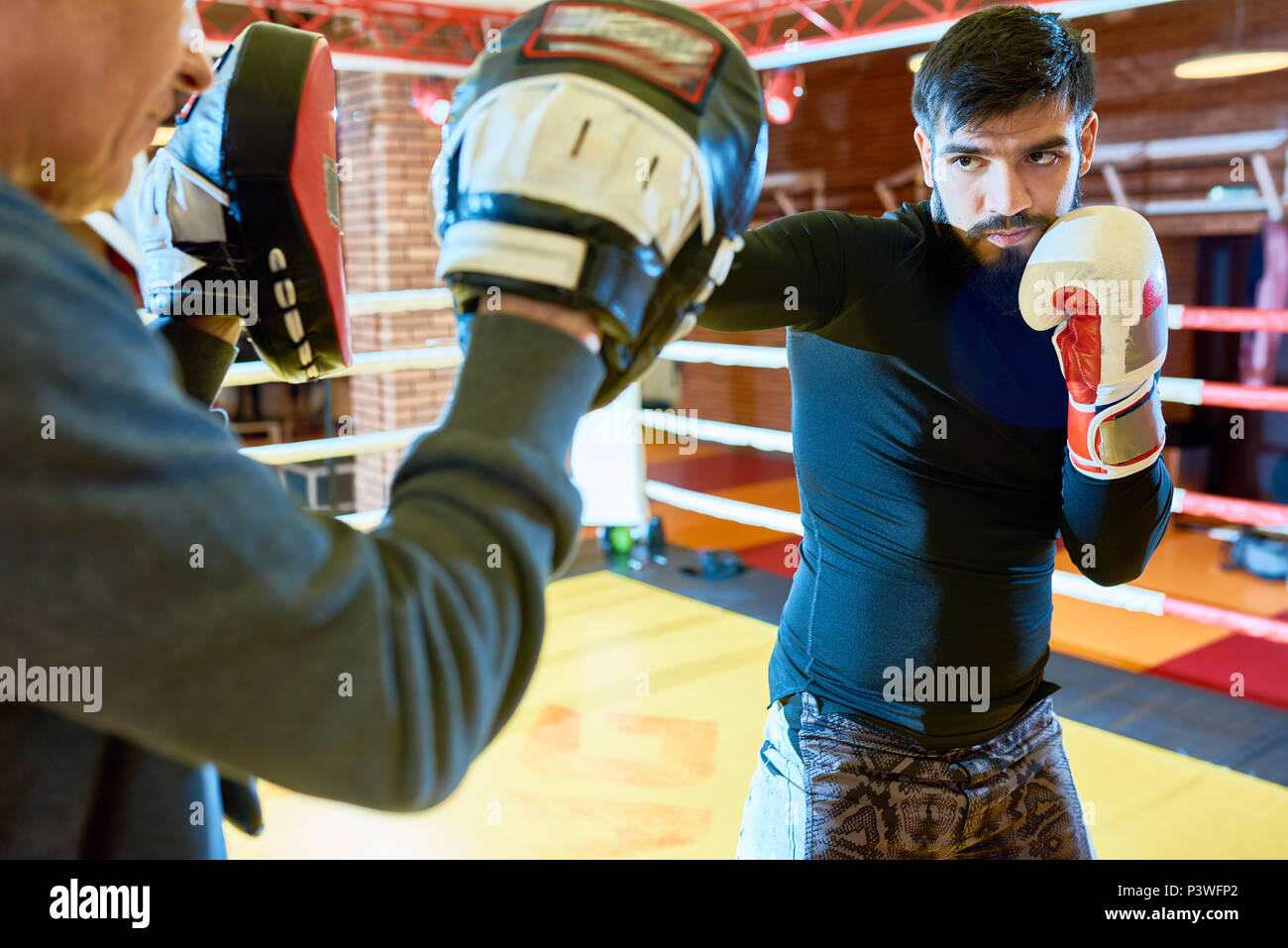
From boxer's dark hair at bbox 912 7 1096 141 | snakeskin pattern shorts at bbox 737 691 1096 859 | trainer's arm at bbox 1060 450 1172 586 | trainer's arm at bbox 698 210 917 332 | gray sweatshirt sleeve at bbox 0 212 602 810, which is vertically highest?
boxer's dark hair at bbox 912 7 1096 141

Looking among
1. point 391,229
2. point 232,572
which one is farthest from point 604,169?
point 391,229

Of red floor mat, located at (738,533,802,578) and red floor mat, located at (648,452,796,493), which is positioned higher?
red floor mat, located at (648,452,796,493)

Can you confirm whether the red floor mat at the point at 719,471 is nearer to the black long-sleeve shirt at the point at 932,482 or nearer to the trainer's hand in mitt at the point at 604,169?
the black long-sleeve shirt at the point at 932,482

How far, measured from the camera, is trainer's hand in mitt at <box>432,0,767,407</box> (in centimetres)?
50

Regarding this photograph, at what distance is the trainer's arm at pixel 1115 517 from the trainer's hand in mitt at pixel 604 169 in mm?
887

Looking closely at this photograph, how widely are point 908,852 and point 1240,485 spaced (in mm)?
6453

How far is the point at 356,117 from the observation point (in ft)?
20.5

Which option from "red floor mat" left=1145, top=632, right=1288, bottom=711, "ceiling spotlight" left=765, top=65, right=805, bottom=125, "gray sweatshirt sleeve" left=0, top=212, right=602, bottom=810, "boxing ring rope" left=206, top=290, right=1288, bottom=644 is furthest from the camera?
"ceiling spotlight" left=765, top=65, right=805, bottom=125

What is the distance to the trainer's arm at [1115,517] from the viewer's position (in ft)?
4.18

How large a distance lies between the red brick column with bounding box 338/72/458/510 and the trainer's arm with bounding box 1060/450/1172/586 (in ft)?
16.5

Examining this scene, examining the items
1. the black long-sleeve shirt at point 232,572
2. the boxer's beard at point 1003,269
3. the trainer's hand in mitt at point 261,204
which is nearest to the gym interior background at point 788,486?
the boxer's beard at point 1003,269

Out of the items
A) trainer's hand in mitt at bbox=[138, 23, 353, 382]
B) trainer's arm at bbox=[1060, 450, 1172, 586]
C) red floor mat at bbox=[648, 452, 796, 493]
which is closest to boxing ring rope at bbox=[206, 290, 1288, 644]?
trainer's arm at bbox=[1060, 450, 1172, 586]

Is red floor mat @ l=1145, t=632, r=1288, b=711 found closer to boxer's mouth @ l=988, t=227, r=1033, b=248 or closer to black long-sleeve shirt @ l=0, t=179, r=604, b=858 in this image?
boxer's mouth @ l=988, t=227, r=1033, b=248
